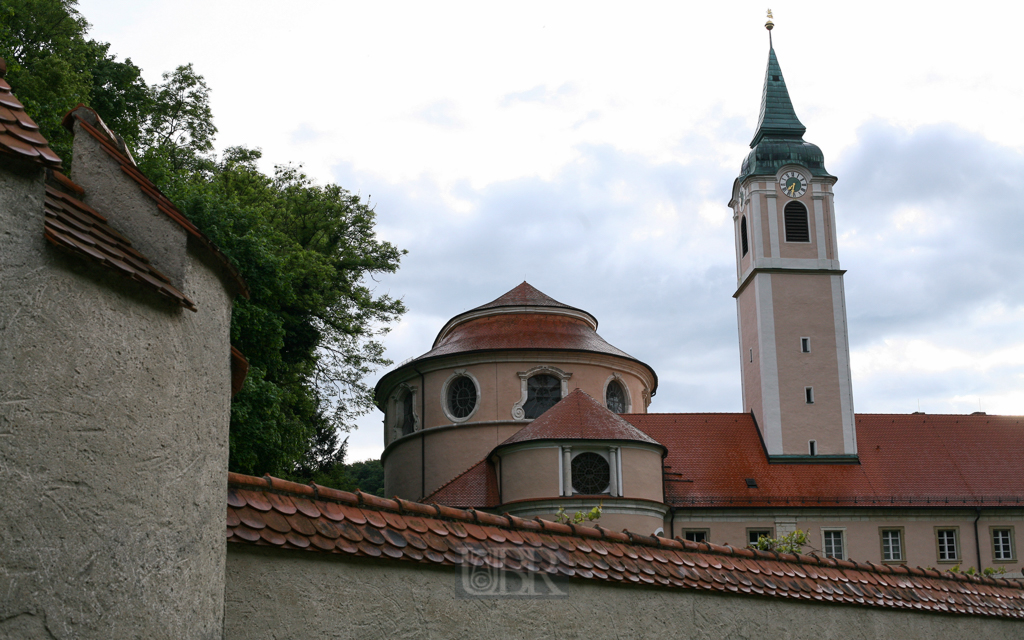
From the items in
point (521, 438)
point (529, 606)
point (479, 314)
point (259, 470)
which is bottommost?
point (529, 606)

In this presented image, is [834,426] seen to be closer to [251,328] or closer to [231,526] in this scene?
[251,328]

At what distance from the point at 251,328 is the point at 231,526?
14.9 meters

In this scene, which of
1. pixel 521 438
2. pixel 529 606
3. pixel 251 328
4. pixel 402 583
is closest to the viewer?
pixel 402 583

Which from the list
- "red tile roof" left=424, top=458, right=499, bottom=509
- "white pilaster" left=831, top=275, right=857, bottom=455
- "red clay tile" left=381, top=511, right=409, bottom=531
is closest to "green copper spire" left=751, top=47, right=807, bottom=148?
"white pilaster" left=831, top=275, right=857, bottom=455

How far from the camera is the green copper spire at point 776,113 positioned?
44.9 meters

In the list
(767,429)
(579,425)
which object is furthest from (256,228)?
(767,429)

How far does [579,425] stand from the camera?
29953 millimetres

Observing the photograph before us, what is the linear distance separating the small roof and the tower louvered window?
14.7 m

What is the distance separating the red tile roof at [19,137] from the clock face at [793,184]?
1559 inches

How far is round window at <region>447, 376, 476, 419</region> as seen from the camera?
3625 centimetres

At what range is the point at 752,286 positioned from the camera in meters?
41.2

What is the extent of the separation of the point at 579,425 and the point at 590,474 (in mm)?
1396

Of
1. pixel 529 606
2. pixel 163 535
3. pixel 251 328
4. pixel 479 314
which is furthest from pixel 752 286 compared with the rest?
pixel 163 535

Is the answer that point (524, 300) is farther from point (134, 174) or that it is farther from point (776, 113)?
point (134, 174)
